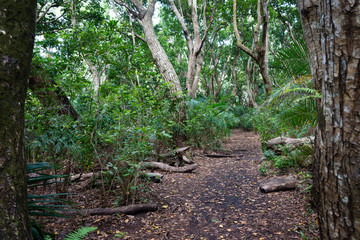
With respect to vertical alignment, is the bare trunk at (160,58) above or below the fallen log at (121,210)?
above

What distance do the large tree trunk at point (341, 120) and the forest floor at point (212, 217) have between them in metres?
1.09

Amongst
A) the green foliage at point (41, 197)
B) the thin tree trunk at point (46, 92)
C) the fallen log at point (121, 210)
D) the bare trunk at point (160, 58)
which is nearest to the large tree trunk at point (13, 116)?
the green foliage at point (41, 197)

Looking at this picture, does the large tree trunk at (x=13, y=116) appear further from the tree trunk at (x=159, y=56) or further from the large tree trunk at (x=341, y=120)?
the tree trunk at (x=159, y=56)

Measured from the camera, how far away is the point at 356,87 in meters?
1.34

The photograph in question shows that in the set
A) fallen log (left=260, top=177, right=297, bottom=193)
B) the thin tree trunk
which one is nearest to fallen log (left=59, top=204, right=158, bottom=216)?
the thin tree trunk

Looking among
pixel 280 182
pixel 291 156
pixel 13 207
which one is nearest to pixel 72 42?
pixel 13 207

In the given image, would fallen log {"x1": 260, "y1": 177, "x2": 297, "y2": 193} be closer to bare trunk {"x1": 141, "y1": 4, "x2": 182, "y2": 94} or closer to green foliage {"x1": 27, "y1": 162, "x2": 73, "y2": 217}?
green foliage {"x1": 27, "y1": 162, "x2": 73, "y2": 217}

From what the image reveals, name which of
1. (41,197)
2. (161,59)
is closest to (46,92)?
(41,197)

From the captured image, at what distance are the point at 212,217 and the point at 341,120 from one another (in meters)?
2.33

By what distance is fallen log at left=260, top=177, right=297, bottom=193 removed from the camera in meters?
3.71

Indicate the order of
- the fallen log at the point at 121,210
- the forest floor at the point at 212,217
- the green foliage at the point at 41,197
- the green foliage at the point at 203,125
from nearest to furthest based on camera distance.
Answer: the green foliage at the point at 41,197 < the forest floor at the point at 212,217 < the fallen log at the point at 121,210 < the green foliage at the point at 203,125

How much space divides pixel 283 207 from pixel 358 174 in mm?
2100

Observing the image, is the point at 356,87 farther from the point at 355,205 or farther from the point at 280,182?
the point at 280,182

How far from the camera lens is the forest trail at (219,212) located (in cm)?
269
